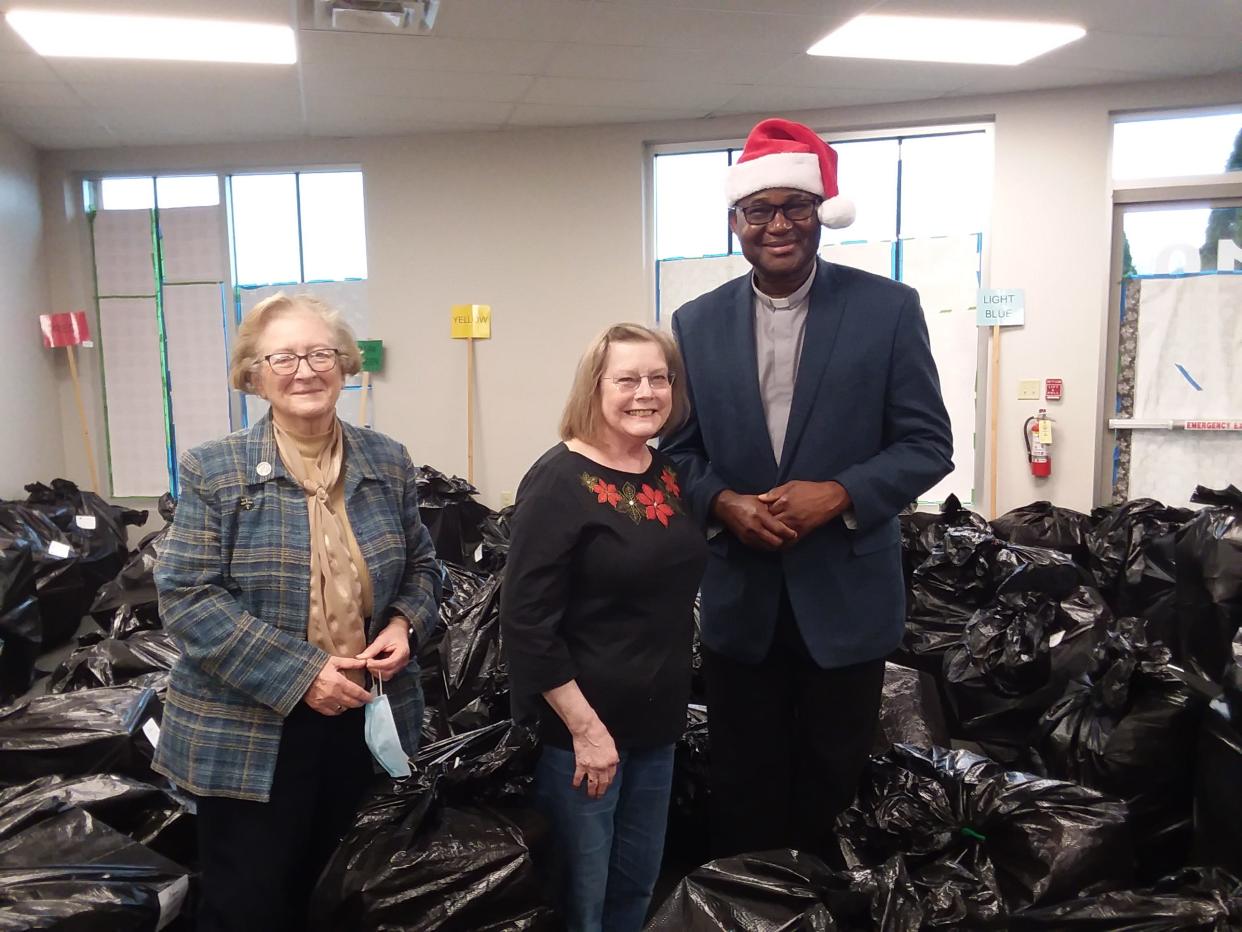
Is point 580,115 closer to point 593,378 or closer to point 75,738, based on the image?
point 593,378

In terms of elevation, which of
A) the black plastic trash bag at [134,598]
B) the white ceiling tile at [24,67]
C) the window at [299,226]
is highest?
the white ceiling tile at [24,67]

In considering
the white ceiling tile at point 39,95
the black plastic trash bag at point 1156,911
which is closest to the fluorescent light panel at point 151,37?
the white ceiling tile at point 39,95

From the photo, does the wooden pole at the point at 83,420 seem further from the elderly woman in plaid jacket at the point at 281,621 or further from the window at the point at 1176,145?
the window at the point at 1176,145

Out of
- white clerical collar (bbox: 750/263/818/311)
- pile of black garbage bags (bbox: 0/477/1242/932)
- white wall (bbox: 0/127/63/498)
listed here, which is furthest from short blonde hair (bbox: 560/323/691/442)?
white wall (bbox: 0/127/63/498)

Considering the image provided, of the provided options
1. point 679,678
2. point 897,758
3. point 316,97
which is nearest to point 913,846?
point 897,758

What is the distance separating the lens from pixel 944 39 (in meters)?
3.36

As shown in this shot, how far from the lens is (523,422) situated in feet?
15.3

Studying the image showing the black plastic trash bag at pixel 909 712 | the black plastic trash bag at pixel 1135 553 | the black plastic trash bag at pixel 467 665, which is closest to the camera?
the black plastic trash bag at pixel 909 712

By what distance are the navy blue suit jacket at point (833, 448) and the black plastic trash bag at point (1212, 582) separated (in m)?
1.37

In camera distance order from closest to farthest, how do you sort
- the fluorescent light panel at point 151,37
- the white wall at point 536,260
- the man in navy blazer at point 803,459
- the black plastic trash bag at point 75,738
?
the man in navy blazer at point 803,459 < the black plastic trash bag at point 75,738 < the fluorescent light panel at point 151,37 < the white wall at point 536,260

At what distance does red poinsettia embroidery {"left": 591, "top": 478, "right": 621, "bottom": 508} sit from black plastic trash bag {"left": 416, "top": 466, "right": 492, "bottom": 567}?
2.60 metres

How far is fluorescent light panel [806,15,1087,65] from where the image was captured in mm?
3170

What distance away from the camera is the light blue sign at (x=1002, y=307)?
166 inches

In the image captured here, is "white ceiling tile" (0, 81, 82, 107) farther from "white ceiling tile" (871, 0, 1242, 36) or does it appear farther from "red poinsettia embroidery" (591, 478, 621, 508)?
"red poinsettia embroidery" (591, 478, 621, 508)
